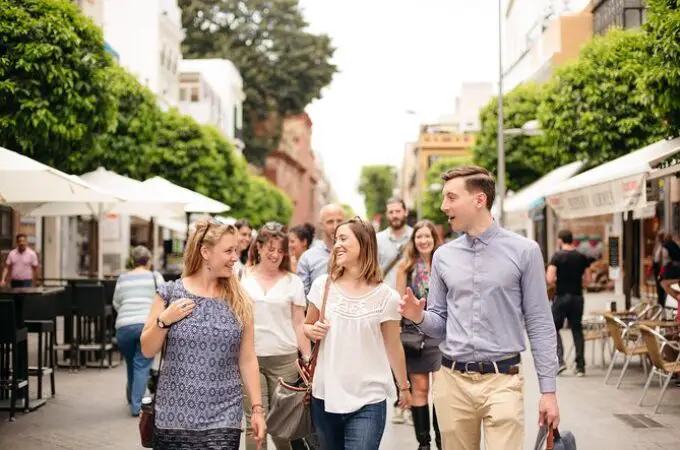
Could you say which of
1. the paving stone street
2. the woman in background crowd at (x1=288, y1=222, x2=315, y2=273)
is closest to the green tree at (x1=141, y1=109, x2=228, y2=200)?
the paving stone street

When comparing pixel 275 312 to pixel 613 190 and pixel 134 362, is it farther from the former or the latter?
pixel 613 190

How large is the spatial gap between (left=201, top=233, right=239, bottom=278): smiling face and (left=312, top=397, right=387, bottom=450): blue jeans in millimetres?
996

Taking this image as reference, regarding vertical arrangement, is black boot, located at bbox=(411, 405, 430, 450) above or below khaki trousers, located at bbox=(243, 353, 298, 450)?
below

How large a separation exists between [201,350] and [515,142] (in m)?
33.8

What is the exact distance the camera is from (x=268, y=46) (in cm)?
6375

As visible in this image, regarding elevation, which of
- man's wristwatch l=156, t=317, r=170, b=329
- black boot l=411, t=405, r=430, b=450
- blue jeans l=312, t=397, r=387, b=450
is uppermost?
man's wristwatch l=156, t=317, r=170, b=329

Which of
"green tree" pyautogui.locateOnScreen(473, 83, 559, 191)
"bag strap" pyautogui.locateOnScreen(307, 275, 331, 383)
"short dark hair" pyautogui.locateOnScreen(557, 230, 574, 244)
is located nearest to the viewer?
"bag strap" pyautogui.locateOnScreen(307, 275, 331, 383)

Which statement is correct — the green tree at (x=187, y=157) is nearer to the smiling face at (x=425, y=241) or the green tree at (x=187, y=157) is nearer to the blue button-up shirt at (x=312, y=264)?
the blue button-up shirt at (x=312, y=264)

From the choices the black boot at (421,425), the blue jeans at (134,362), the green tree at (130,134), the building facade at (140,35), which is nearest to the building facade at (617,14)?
the green tree at (130,134)

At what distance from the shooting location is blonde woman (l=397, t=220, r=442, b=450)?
313 inches

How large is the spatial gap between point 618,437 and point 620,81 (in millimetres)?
14791

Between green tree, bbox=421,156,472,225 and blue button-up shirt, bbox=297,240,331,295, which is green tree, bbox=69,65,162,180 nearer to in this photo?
blue button-up shirt, bbox=297,240,331,295

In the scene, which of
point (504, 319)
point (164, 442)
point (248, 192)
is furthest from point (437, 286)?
point (248, 192)

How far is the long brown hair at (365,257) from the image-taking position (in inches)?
219
